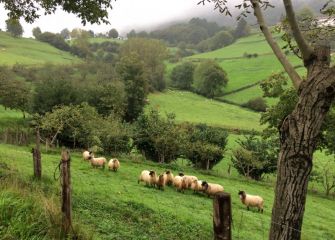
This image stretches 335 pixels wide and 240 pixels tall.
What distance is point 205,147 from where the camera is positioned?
4469 cm

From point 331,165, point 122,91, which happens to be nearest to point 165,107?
point 122,91

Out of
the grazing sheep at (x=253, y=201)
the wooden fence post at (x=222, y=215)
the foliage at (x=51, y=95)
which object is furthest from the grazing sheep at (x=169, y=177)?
the foliage at (x=51, y=95)

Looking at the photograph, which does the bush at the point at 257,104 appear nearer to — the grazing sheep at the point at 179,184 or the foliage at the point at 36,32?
the grazing sheep at the point at 179,184

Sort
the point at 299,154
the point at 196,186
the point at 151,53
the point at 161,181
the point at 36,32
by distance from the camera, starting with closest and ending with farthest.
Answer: the point at 299,154, the point at 161,181, the point at 196,186, the point at 151,53, the point at 36,32

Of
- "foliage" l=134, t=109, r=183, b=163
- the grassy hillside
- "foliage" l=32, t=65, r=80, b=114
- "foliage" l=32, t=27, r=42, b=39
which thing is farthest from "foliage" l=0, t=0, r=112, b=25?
"foliage" l=32, t=27, r=42, b=39

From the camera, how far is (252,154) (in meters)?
44.8

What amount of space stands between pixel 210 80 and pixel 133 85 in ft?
131

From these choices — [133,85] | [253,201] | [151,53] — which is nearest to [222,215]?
[253,201]

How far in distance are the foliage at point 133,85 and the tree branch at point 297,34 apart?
2574 inches

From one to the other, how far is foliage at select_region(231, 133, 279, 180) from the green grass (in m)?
31.6

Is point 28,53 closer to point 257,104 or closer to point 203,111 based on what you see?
point 203,111

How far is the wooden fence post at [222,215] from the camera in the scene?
276 inches

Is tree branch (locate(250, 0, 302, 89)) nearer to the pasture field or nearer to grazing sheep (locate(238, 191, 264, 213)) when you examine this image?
the pasture field

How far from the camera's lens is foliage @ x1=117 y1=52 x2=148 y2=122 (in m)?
74.8
